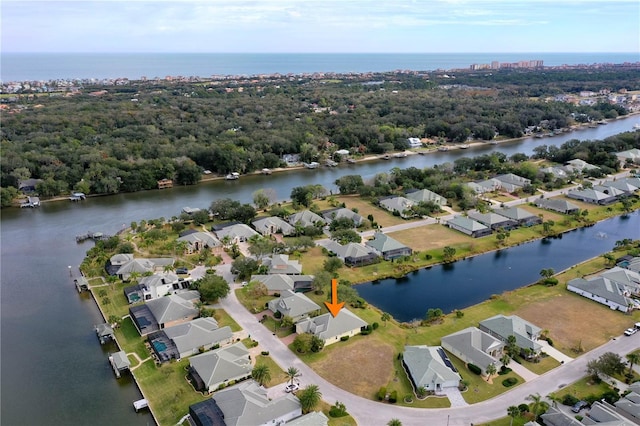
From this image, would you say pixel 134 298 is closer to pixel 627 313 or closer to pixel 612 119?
pixel 627 313

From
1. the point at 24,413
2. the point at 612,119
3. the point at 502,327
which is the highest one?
the point at 612,119

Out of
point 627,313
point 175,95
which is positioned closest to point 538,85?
point 175,95

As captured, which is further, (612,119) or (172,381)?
(612,119)

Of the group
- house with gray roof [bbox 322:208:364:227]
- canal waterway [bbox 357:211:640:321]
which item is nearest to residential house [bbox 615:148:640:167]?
canal waterway [bbox 357:211:640:321]

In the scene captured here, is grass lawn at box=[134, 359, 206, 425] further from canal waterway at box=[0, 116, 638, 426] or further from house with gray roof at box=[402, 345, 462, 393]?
house with gray roof at box=[402, 345, 462, 393]

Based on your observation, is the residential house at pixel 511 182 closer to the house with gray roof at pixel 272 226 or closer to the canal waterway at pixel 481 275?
the canal waterway at pixel 481 275

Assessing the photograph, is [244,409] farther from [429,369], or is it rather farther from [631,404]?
[631,404]

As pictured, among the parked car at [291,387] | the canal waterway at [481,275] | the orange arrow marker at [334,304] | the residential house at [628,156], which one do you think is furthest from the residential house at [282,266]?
the residential house at [628,156]
